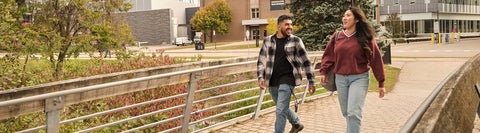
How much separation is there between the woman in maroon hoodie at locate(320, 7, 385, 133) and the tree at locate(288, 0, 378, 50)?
14.5 metres

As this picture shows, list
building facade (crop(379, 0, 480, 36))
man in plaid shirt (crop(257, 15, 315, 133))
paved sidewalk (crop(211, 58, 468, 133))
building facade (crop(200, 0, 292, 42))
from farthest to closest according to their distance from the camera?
building facade (crop(200, 0, 292, 42)) → building facade (crop(379, 0, 480, 36)) → paved sidewalk (crop(211, 58, 468, 133)) → man in plaid shirt (crop(257, 15, 315, 133))

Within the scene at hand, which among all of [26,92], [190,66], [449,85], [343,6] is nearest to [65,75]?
[190,66]

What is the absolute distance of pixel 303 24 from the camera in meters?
20.8

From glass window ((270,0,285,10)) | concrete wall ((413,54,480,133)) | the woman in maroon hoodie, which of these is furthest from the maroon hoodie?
glass window ((270,0,285,10))

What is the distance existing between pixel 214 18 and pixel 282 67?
67.5 m

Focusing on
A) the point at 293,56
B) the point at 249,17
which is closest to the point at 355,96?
the point at 293,56

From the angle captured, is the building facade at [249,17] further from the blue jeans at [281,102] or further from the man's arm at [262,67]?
the blue jeans at [281,102]

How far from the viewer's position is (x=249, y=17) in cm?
7806

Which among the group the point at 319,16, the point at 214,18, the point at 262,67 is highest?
the point at 214,18

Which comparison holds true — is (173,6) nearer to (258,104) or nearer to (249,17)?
(249,17)

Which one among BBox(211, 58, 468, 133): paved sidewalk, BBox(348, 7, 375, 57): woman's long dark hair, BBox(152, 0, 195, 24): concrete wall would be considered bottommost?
BBox(211, 58, 468, 133): paved sidewalk

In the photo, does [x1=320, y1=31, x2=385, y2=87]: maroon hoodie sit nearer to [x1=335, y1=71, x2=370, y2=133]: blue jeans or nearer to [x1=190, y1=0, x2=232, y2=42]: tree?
[x1=335, y1=71, x2=370, y2=133]: blue jeans

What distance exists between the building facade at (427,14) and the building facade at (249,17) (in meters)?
16.8

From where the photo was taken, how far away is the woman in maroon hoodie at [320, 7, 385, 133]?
5090mm
